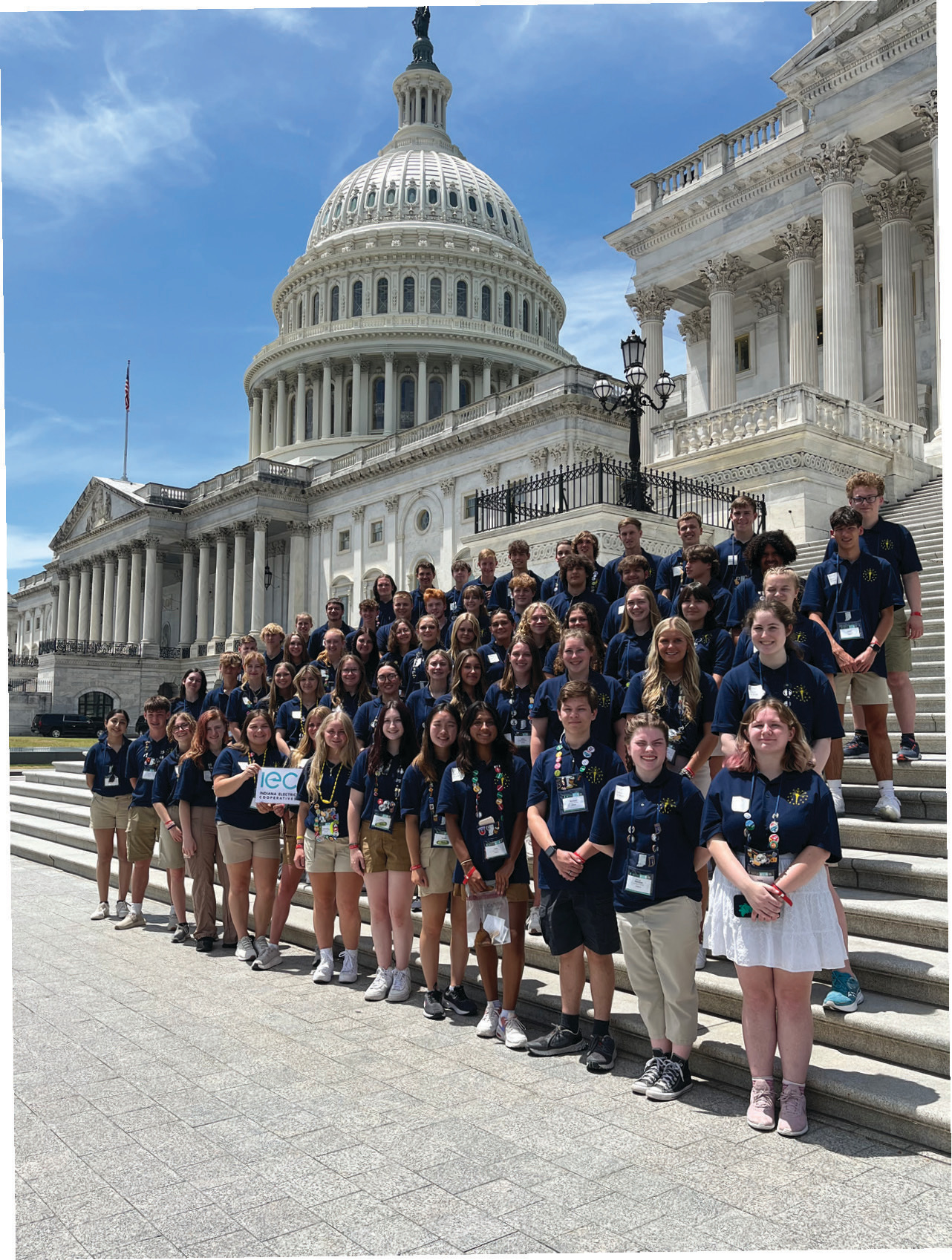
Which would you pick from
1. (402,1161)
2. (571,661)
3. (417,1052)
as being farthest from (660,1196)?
(571,661)

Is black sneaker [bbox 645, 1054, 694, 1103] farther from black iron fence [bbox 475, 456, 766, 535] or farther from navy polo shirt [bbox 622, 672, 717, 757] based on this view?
black iron fence [bbox 475, 456, 766, 535]

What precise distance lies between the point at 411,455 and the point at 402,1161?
5064cm

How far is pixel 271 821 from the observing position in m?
9.49

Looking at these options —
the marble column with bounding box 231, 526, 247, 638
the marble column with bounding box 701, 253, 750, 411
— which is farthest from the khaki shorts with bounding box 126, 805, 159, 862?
the marble column with bounding box 231, 526, 247, 638

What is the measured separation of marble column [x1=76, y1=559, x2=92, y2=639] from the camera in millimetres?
83688

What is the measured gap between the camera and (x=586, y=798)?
21.3ft

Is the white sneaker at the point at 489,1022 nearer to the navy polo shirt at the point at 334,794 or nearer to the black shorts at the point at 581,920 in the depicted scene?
the black shorts at the point at 581,920

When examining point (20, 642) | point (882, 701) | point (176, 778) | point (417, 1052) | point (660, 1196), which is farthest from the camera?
point (20, 642)

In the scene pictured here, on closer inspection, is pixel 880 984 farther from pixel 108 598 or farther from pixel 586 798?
pixel 108 598

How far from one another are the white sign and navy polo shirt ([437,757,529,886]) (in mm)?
2272

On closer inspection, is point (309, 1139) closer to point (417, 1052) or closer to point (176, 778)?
point (417, 1052)

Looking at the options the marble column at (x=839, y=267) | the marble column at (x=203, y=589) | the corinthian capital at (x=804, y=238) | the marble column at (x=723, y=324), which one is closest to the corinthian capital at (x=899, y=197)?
the marble column at (x=839, y=267)

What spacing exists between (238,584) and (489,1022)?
62.0m

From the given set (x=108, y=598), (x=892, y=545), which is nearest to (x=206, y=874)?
(x=892, y=545)
